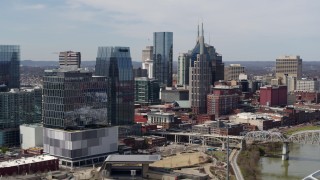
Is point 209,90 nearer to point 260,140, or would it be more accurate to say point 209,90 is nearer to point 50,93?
point 260,140

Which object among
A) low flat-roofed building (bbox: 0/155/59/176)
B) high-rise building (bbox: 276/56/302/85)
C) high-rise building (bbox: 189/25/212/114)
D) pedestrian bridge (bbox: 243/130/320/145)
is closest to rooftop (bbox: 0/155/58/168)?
low flat-roofed building (bbox: 0/155/59/176)

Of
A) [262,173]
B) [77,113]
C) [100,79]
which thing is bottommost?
[262,173]

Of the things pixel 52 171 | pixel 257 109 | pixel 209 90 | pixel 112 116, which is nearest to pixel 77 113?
pixel 52 171

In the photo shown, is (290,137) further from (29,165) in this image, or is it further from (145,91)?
(145,91)

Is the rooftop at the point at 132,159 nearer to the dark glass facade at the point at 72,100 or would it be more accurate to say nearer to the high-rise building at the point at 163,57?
the dark glass facade at the point at 72,100

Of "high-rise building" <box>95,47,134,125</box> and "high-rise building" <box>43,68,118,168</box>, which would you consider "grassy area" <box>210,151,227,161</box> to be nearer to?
"high-rise building" <box>43,68,118,168</box>
